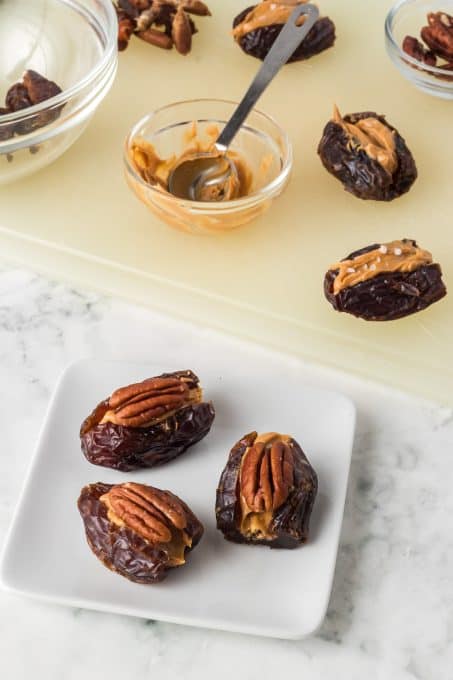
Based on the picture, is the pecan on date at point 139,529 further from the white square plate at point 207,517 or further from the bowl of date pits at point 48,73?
the bowl of date pits at point 48,73

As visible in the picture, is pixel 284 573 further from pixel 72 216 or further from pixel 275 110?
pixel 275 110

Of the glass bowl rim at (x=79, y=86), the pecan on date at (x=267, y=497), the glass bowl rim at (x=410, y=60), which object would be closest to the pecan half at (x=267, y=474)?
the pecan on date at (x=267, y=497)

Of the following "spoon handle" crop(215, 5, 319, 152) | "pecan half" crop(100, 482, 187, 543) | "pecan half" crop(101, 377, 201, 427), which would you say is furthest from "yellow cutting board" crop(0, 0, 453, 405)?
"pecan half" crop(100, 482, 187, 543)

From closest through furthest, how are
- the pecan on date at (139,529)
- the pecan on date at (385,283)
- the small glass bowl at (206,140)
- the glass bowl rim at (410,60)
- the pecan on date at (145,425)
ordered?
the pecan on date at (139,529) < the pecan on date at (145,425) < the pecan on date at (385,283) < the small glass bowl at (206,140) < the glass bowl rim at (410,60)

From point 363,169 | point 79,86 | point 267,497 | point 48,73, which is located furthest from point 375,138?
point 267,497

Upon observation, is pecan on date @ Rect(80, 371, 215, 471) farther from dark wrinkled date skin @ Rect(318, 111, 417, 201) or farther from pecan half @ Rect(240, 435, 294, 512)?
dark wrinkled date skin @ Rect(318, 111, 417, 201)

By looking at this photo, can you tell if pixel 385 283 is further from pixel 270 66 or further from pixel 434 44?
pixel 434 44
